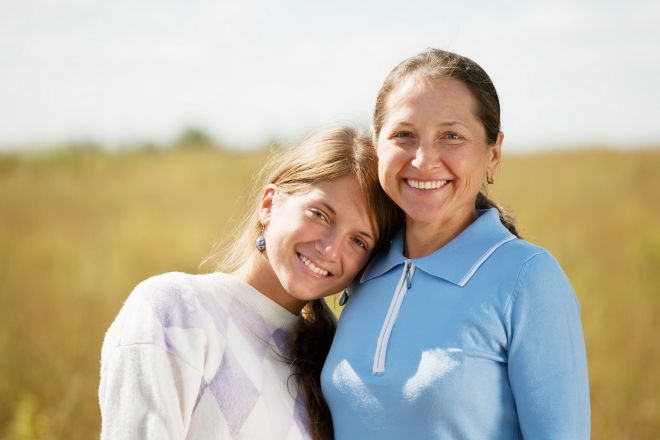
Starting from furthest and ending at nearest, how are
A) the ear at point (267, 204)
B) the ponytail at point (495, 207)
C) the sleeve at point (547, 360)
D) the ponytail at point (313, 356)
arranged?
the ear at point (267, 204)
the ponytail at point (495, 207)
the ponytail at point (313, 356)
the sleeve at point (547, 360)

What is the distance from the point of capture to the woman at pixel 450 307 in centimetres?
172

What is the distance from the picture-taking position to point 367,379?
1.90m

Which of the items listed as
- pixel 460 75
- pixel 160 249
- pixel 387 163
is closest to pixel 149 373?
pixel 387 163

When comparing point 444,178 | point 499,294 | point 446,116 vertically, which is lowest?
point 499,294

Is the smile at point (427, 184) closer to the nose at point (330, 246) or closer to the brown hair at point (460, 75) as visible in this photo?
the brown hair at point (460, 75)

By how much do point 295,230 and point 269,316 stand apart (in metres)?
0.29


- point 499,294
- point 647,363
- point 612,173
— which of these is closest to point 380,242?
point 499,294

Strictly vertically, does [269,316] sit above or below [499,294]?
below

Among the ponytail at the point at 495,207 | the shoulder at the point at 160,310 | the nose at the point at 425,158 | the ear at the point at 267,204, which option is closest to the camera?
the shoulder at the point at 160,310

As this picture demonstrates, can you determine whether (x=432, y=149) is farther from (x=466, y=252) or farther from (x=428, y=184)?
(x=466, y=252)

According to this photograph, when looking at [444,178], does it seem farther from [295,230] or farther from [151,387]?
[151,387]

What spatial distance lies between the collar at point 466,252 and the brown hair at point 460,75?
Result: 0.24m

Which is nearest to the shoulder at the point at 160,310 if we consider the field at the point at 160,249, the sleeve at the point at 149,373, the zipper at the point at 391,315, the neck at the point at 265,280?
the sleeve at the point at 149,373

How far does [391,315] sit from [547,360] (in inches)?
17.4
